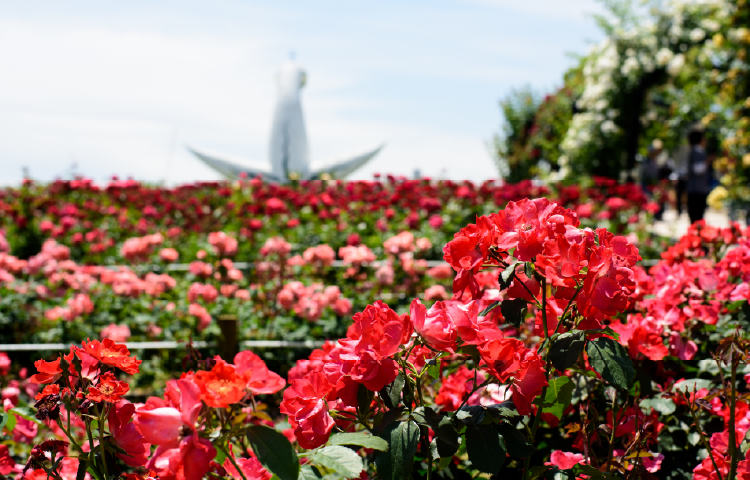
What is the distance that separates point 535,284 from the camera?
105cm

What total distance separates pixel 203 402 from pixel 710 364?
122cm

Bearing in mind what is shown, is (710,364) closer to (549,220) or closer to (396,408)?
(549,220)

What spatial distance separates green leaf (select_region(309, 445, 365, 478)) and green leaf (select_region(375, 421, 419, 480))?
1.9 inches

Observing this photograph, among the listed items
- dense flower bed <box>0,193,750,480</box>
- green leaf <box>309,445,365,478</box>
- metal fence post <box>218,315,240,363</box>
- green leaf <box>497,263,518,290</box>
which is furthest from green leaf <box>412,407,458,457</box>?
metal fence post <box>218,315,240,363</box>

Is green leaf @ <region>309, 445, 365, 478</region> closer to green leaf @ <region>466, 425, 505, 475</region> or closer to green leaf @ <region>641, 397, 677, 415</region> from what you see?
green leaf @ <region>466, 425, 505, 475</region>

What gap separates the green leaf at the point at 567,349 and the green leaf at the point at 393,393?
235 millimetres

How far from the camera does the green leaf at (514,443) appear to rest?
34.9 inches

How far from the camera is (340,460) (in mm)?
783

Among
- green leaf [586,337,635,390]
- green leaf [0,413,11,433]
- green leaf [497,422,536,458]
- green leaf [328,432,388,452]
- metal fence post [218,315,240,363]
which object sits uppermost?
green leaf [586,337,635,390]

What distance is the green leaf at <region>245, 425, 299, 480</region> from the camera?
718 mm

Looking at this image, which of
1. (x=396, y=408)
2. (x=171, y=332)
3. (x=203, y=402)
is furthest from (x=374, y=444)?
(x=171, y=332)

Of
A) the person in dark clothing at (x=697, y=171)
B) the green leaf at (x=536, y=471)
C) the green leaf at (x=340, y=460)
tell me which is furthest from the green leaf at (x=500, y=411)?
the person in dark clothing at (x=697, y=171)

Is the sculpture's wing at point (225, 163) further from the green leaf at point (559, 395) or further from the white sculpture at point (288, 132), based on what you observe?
the green leaf at point (559, 395)

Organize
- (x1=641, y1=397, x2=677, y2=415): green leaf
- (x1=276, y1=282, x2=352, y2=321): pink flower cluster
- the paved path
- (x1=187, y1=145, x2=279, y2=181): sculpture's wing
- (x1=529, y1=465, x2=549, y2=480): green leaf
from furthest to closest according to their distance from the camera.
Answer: (x1=187, y1=145, x2=279, y2=181): sculpture's wing, the paved path, (x1=276, y1=282, x2=352, y2=321): pink flower cluster, (x1=641, y1=397, x2=677, y2=415): green leaf, (x1=529, y1=465, x2=549, y2=480): green leaf
